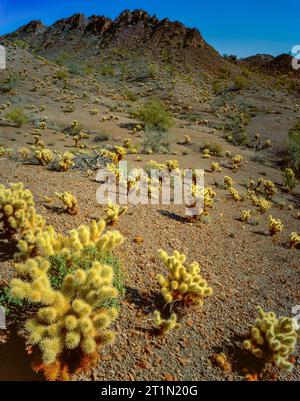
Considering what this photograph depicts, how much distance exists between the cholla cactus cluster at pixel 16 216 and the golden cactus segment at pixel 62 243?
43cm

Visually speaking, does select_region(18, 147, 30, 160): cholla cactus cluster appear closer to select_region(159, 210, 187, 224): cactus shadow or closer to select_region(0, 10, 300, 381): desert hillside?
select_region(0, 10, 300, 381): desert hillside

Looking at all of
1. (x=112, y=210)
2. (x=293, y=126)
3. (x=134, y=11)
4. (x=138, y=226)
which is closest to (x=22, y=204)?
(x=112, y=210)

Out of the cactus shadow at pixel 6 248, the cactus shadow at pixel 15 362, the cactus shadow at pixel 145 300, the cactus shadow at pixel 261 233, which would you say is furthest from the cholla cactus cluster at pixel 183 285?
the cactus shadow at pixel 261 233

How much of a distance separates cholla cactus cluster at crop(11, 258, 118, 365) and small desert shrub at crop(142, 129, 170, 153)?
11.3 metres

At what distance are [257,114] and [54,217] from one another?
26963mm

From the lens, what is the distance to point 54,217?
19.7ft

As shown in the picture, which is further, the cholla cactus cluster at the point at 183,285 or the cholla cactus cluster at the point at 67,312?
the cholla cactus cluster at the point at 183,285

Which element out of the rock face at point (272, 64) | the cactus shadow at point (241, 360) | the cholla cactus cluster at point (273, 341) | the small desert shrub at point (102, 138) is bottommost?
the cactus shadow at point (241, 360)

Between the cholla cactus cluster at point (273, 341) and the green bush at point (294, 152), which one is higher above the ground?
the green bush at point (294, 152)

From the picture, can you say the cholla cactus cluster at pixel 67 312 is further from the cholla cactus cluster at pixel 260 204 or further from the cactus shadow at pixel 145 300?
the cholla cactus cluster at pixel 260 204

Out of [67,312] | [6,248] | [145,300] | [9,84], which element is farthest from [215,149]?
[9,84]

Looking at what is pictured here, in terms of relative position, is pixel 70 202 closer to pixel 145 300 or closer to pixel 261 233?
pixel 145 300

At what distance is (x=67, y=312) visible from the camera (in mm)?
3262

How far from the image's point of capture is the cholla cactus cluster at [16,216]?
189 inches
